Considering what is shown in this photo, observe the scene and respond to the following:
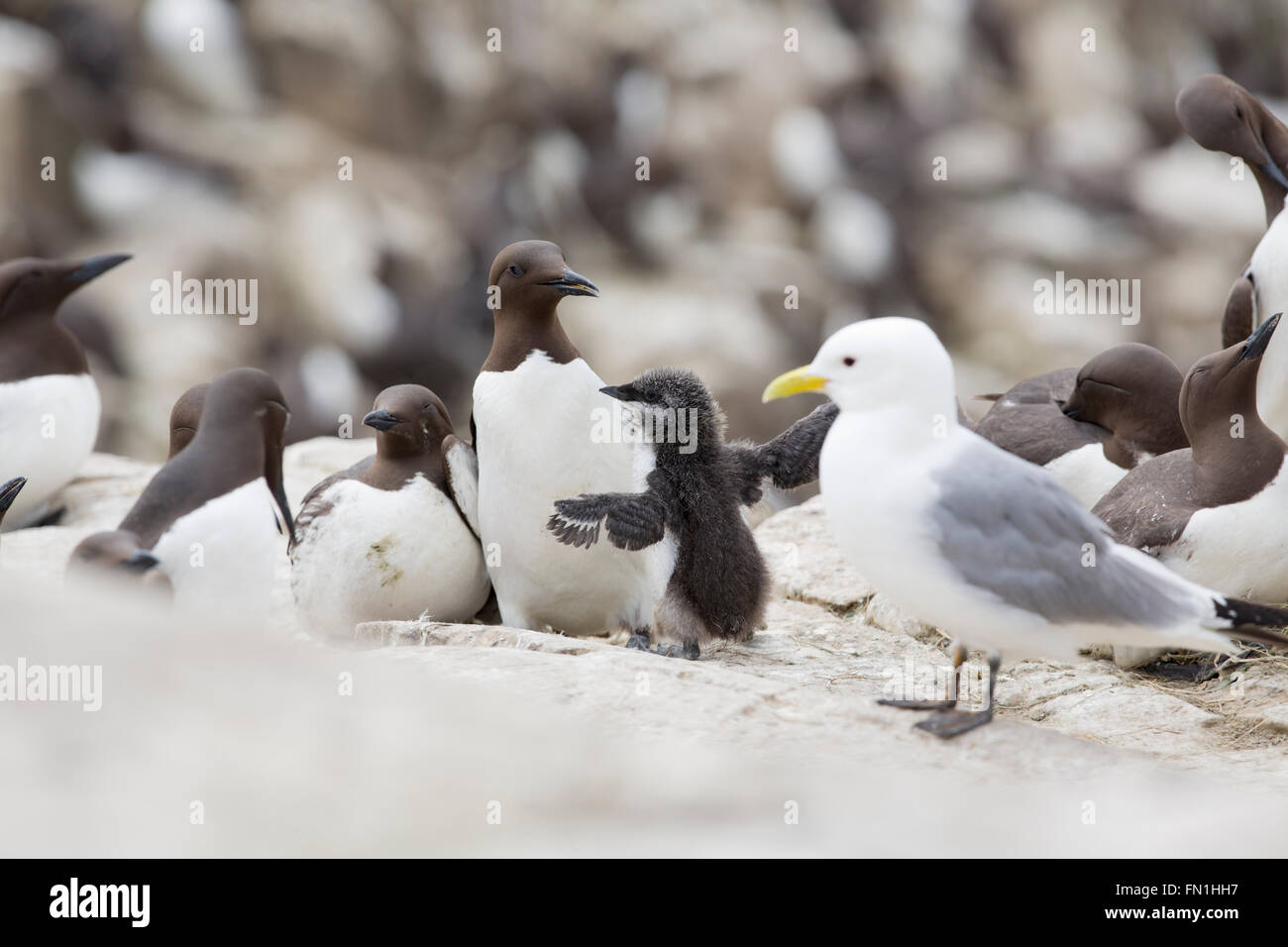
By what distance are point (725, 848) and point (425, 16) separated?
55.5 feet

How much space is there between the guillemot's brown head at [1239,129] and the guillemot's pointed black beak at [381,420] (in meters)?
3.99

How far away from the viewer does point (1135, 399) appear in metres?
6.48

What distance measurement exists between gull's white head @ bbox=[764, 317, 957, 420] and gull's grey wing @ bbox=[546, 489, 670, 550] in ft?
3.91

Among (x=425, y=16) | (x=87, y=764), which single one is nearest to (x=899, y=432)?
(x=87, y=764)

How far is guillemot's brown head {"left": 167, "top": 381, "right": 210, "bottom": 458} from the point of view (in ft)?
19.2

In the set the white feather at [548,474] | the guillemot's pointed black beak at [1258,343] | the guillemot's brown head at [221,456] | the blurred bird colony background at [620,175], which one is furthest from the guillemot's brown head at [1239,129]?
the blurred bird colony background at [620,175]

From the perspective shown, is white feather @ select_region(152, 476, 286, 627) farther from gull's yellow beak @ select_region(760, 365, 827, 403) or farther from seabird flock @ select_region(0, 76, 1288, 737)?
gull's yellow beak @ select_region(760, 365, 827, 403)

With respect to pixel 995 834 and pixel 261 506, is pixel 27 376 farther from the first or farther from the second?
pixel 995 834

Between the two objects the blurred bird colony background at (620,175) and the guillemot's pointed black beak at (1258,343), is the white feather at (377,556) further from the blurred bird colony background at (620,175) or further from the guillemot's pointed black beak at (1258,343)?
the blurred bird colony background at (620,175)

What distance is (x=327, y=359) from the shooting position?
48.5ft

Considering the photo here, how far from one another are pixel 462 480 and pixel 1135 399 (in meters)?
3.06

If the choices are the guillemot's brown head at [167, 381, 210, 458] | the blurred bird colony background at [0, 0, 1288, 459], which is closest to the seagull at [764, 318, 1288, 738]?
the guillemot's brown head at [167, 381, 210, 458]

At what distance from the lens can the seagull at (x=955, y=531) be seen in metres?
3.80

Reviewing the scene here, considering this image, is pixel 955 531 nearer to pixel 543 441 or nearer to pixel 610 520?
pixel 610 520
